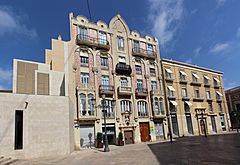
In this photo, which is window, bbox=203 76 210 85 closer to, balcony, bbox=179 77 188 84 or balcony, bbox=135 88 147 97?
balcony, bbox=179 77 188 84

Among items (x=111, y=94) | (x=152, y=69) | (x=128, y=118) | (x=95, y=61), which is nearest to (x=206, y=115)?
(x=152, y=69)

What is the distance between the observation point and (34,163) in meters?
12.0

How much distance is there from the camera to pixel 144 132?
26406 mm

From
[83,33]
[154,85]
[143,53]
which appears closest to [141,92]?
[154,85]

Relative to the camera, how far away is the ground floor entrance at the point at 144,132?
26.1 meters

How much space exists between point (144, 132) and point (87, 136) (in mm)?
8588

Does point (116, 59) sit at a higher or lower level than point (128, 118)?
higher

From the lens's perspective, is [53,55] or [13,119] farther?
[53,55]

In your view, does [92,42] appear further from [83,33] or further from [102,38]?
[102,38]

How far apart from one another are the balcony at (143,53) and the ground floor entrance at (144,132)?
414 inches

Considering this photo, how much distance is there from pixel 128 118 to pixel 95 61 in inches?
348

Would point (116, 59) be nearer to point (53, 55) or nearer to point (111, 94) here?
point (111, 94)

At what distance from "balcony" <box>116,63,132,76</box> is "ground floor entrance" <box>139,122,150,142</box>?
7584 mm

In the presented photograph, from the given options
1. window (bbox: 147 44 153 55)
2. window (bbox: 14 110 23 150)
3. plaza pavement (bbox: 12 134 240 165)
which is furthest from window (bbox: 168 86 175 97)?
window (bbox: 14 110 23 150)
